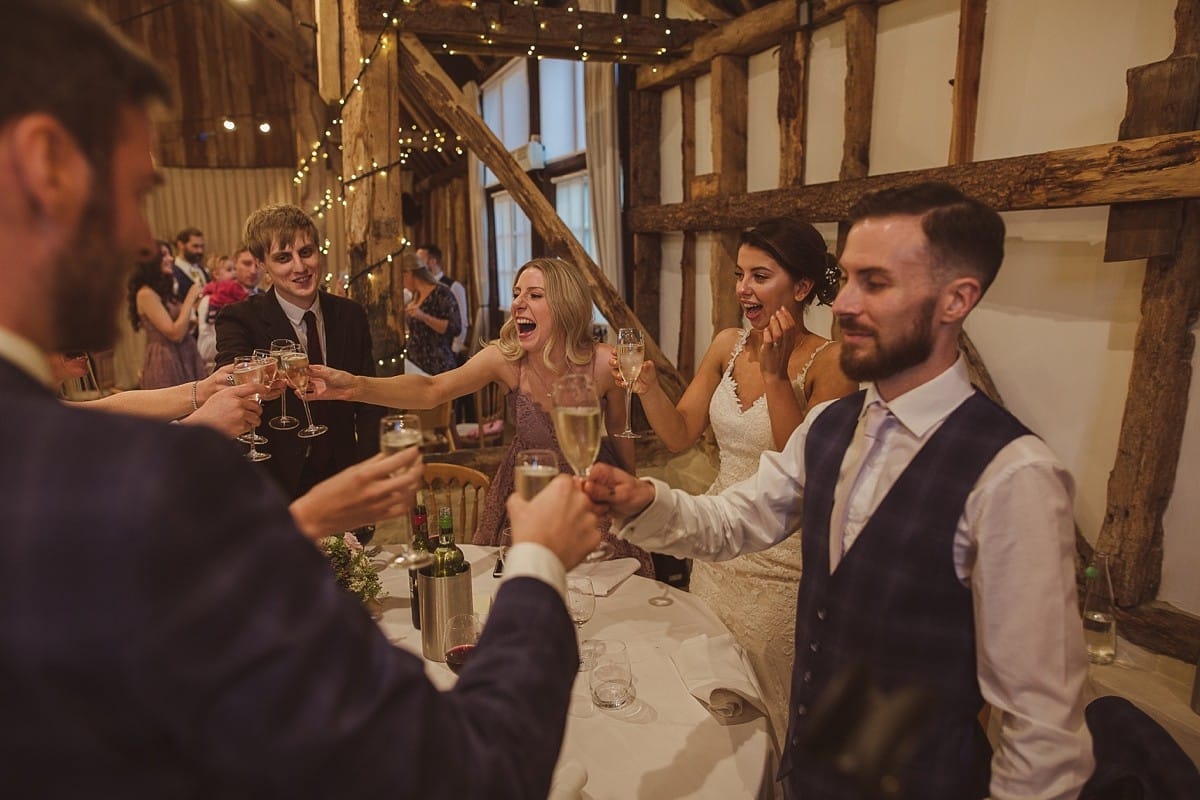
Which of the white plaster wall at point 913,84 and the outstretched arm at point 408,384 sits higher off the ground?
the white plaster wall at point 913,84

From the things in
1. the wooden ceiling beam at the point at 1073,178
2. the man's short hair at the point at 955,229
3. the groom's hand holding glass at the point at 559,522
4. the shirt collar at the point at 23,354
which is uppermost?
the wooden ceiling beam at the point at 1073,178

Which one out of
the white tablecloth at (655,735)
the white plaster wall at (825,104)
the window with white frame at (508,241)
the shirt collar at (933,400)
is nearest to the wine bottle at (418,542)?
the white tablecloth at (655,735)

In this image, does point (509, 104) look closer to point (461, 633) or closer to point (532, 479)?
point (461, 633)

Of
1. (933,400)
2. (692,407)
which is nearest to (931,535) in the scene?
(933,400)

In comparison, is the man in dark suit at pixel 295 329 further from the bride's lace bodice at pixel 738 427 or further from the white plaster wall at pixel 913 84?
the white plaster wall at pixel 913 84

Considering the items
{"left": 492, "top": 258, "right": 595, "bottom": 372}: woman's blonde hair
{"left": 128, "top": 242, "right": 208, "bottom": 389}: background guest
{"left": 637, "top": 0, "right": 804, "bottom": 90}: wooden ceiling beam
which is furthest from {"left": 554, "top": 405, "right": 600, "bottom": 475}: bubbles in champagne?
{"left": 128, "top": 242, "right": 208, "bottom": 389}: background guest

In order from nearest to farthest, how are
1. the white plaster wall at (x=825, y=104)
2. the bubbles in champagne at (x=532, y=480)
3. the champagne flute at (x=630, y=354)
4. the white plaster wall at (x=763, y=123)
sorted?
1. the bubbles in champagne at (x=532, y=480)
2. the champagne flute at (x=630, y=354)
3. the white plaster wall at (x=825, y=104)
4. the white plaster wall at (x=763, y=123)

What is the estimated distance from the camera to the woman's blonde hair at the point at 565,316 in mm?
2729

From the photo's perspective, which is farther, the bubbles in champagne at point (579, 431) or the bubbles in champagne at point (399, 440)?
the bubbles in champagne at point (579, 431)

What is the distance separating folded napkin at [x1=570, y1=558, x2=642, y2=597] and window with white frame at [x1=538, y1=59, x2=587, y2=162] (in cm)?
504

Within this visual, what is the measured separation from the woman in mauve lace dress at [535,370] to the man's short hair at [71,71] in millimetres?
2020

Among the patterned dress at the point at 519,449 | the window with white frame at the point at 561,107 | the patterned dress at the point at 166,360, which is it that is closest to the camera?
the patterned dress at the point at 519,449

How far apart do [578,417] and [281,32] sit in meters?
6.76

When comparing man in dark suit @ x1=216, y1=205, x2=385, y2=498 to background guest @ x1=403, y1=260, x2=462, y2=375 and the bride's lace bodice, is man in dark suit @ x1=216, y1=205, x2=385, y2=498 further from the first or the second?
background guest @ x1=403, y1=260, x2=462, y2=375
